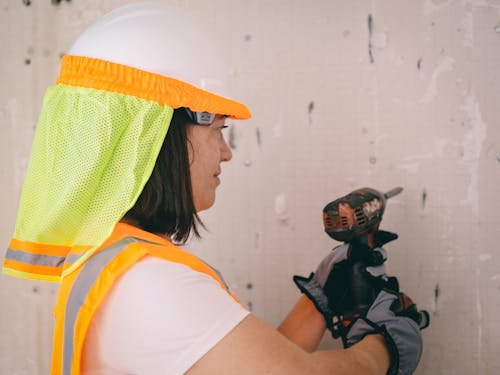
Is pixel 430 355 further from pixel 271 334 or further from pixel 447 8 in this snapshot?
pixel 447 8

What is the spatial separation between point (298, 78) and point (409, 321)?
30.5 inches

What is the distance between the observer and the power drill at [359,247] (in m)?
1.10

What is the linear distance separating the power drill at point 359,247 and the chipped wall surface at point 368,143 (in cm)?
29

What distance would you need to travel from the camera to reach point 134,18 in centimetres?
82

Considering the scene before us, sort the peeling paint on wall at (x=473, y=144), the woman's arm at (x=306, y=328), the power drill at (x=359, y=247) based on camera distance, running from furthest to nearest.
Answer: the peeling paint on wall at (x=473, y=144) < the woman's arm at (x=306, y=328) < the power drill at (x=359, y=247)

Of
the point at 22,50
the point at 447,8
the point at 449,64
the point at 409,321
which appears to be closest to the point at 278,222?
the point at 409,321

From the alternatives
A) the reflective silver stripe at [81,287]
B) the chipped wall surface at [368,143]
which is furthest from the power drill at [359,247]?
the reflective silver stripe at [81,287]

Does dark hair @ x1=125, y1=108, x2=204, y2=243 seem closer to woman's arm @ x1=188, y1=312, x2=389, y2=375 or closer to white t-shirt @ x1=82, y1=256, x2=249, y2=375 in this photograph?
white t-shirt @ x1=82, y1=256, x2=249, y2=375

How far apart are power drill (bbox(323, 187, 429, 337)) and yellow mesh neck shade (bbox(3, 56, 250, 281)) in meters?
0.47

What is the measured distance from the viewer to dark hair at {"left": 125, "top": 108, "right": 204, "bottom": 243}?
2.69 feet

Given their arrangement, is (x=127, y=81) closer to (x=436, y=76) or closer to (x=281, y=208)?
(x=281, y=208)

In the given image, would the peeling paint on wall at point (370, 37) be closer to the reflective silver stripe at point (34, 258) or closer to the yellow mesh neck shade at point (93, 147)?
the yellow mesh neck shade at point (93, 147)

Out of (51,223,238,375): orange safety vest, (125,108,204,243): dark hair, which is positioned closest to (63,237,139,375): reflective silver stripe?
Result: (51,223,238,375): orange safety vest

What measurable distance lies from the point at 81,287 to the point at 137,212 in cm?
17
